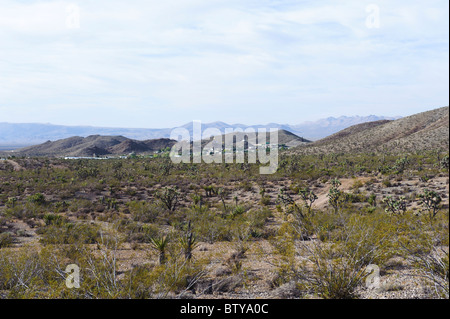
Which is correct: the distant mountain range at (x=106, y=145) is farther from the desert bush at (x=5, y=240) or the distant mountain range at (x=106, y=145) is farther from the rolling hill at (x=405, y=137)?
the desert bush at (x=5, y=240)

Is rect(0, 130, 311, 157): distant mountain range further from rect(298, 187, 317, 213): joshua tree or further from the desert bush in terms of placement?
the desert bush

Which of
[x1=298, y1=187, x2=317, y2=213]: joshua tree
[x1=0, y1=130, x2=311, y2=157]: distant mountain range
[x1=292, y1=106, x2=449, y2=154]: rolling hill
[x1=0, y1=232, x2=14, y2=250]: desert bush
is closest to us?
[x1=0, y1=232, x2=14, y2=250]: desert bush

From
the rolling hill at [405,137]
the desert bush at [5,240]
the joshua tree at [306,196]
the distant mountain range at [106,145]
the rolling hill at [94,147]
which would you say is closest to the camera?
the desert bush at [5,240]

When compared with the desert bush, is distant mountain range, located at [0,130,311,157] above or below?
above

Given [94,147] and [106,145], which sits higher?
[106,145]

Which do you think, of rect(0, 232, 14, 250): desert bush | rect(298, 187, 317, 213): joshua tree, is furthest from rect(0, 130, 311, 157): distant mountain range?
rect(0, 232, 14, 250): desert bush

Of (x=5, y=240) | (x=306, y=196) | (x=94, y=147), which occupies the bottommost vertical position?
(x=5, y=240)

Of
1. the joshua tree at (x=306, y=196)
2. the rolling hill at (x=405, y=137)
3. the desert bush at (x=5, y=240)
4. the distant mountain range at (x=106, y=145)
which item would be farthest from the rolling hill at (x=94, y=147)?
the joshua tree at (x=306, y=196)

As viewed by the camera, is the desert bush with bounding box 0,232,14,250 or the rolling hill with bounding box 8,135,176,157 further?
the rolling hill with bounding box 8,135,176,157

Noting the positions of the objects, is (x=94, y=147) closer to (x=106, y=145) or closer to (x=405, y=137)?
(x=106, y=145)

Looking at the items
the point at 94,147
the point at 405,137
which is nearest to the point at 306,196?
the point at 405,137

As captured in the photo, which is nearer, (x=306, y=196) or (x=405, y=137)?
(x=306, y=196)
